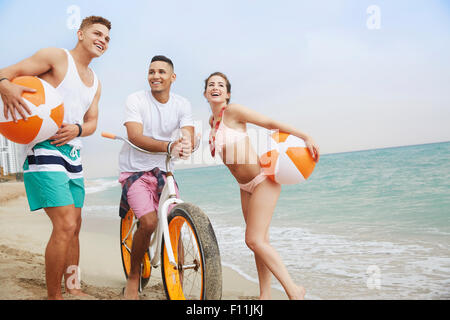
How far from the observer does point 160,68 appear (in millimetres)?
2496

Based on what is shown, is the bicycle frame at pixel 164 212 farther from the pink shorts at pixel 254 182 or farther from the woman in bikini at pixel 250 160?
the pink shorts at pixel 254 182

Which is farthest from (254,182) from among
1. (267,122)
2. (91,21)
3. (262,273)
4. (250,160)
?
(91,21)

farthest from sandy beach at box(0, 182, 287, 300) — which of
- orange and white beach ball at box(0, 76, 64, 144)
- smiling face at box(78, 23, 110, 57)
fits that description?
smiling face at box(78, 23, 110, 57)

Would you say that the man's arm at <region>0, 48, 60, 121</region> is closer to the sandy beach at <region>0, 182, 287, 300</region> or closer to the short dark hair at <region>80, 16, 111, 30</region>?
the short dark hair at <region>80, 16, 111, 30</region>

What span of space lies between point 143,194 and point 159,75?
0.79 meters

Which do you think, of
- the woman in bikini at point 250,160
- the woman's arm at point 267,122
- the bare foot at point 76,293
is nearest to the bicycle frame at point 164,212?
the woman in bikini at point 250,160

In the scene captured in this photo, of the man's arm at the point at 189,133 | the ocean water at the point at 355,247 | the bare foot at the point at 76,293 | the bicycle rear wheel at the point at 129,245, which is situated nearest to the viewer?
the man's arm at the point at 189,133

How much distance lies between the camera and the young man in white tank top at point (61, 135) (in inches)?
89.0

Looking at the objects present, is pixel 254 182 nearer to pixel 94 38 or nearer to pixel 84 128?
pixel 84 128

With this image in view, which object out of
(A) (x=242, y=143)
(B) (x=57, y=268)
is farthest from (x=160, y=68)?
Result: (B) (x=57, y=268)

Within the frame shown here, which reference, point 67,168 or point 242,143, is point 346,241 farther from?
point 67,168

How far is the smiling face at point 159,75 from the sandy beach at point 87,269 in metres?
1.57

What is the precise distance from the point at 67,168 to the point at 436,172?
16582 mm

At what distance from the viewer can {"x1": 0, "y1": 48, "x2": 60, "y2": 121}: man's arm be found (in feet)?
6.80
